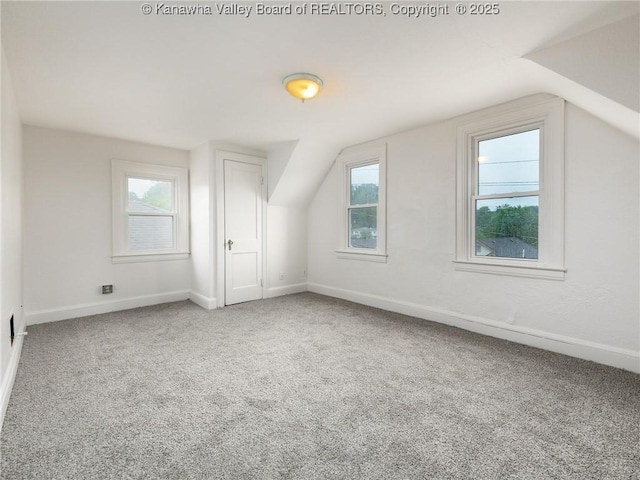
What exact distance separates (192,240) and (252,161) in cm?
147

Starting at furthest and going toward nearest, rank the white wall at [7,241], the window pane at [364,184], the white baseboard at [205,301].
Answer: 1. the window pane at [364,184]
2. the white baseboard at [205,301]
3. the white wall at [7,241]

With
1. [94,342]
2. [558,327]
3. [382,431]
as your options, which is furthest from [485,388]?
[94,342]

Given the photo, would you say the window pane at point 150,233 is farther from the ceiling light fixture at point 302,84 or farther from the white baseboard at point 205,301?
the ceiling light fixture at point 302,84

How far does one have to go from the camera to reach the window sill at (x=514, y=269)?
2740 millimetres

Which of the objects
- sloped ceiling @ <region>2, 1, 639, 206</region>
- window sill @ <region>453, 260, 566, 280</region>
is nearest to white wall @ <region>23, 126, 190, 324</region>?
sloped ceiling @ <region>2, 1, 639, 206</region>

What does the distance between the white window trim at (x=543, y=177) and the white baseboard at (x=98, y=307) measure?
3964mm

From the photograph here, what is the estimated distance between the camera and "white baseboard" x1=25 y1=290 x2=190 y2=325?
11.7 feet

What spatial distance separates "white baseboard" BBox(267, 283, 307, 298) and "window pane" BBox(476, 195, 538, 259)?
286 centimetres

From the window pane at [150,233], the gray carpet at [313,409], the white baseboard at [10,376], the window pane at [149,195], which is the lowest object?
the gray carpet at [313,409]

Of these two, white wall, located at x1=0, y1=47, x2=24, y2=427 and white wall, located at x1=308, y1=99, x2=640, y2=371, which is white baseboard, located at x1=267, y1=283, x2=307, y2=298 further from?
white wall, located at x1=0, y1=47, x2=24, y2=427

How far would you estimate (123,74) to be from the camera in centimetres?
240

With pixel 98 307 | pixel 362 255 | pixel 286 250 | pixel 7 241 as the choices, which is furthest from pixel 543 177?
pixel 98 307

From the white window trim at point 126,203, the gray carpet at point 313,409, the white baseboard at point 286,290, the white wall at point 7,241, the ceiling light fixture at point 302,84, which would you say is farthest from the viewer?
the white baseboard at point 286,290

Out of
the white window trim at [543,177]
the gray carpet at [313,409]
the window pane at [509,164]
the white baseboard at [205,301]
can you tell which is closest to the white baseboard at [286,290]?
the white baseboard at [205,301]
